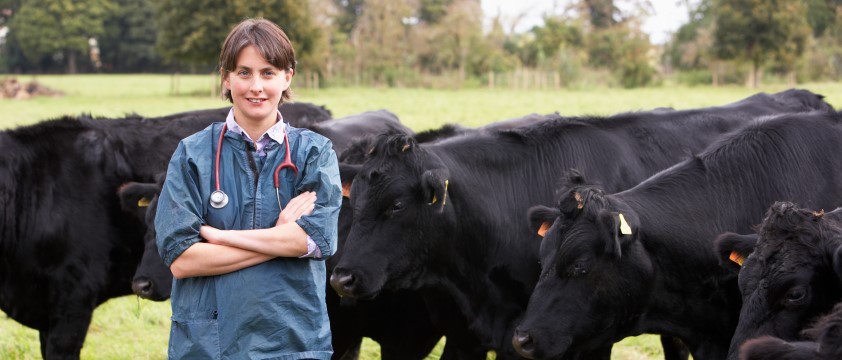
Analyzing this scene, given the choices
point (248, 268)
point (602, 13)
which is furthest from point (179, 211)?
point (602, 13)

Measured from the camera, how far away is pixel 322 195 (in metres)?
3.18

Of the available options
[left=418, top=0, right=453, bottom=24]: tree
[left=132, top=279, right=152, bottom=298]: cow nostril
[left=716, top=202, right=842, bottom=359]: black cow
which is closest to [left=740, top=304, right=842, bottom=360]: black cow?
[left=716, top=202, right=842, bottom=359]: black cow

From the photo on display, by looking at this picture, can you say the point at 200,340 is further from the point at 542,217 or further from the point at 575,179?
the point at 575,179

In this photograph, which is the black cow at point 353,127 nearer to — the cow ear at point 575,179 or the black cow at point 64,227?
the black cow at point 64,227

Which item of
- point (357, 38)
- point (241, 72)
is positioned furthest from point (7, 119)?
point (357, 38)

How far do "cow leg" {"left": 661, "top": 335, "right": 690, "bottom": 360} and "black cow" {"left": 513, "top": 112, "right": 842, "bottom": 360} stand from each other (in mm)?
1505

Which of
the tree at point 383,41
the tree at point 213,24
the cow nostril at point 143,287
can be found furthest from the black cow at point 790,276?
the tree at point 383,41

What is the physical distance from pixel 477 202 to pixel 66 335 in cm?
302

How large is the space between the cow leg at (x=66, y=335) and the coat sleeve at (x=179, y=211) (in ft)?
11.9

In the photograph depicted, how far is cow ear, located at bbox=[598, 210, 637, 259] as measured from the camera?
13.8ft

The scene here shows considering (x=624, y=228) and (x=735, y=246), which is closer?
(x=735, y=246)

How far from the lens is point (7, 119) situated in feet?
82.2

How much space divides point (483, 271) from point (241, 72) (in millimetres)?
2497

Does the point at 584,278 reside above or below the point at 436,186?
below
